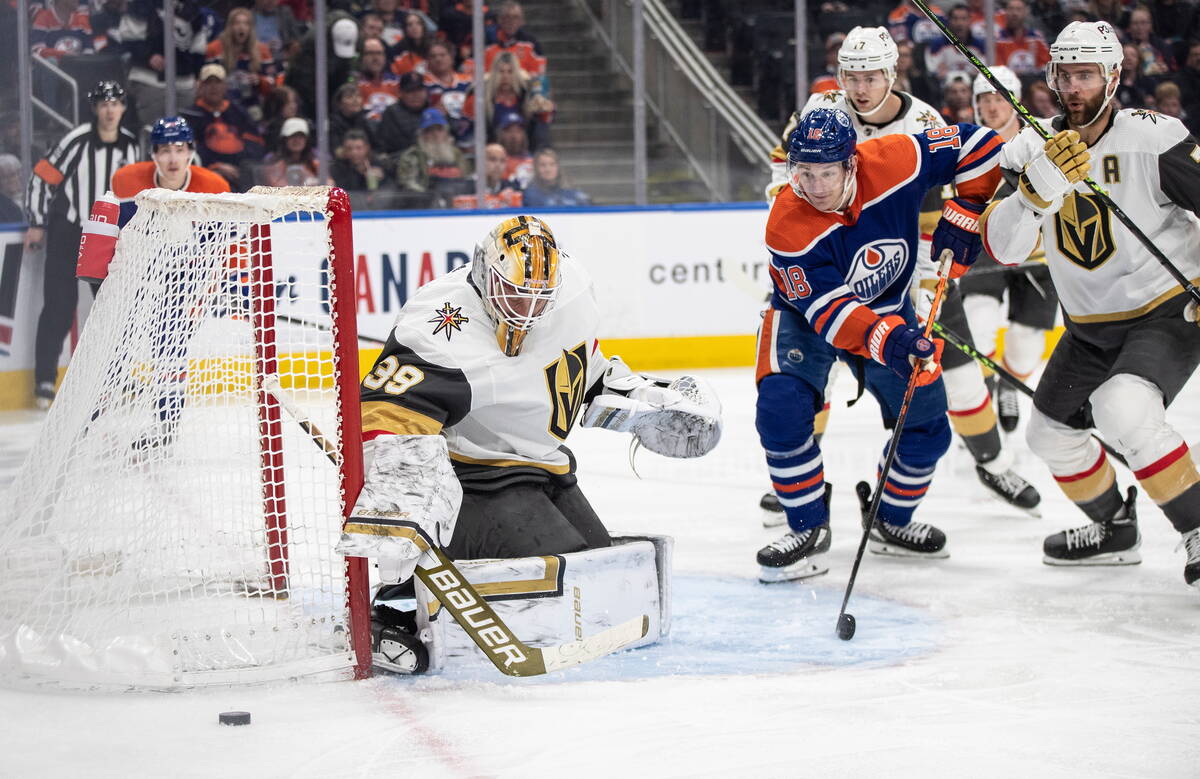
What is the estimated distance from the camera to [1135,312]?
342cm

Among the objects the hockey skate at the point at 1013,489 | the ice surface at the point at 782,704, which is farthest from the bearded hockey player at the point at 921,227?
the ice surface at the point at 782,704

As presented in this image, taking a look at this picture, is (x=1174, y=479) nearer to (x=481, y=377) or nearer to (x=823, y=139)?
(x=823, y=139)

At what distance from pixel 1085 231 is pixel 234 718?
2090 millimetres

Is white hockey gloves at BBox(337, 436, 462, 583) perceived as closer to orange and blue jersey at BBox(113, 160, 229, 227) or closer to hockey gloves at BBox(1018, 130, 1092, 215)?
hockey gloves at BBox(1018, 130, 1092, 215)

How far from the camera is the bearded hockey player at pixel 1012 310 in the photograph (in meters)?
5.32

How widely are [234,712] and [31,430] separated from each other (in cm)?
323

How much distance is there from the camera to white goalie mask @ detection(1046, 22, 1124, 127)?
3305 millimetres

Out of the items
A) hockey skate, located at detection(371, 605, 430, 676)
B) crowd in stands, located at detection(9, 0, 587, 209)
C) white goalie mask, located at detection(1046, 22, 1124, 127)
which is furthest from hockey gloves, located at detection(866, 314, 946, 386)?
crowd in stands, located at detection(9, 0, 587, 209)

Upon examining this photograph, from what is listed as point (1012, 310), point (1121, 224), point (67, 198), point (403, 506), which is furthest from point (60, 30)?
point (1121, 224)

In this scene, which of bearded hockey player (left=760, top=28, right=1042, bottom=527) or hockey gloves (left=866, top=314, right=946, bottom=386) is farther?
bearded hockey player (left=760, top=28, right=1042, bottom=527)

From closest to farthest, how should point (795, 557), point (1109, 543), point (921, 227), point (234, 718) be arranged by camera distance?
point (234, 718) < point (795, 557) < point (1109, 543) < point (921, 227)

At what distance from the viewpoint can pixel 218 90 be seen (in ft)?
21.7

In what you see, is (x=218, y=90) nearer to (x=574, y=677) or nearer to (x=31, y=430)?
(x=31, y=430)

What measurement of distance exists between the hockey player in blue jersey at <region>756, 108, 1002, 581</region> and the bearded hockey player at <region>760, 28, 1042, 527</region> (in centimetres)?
58
